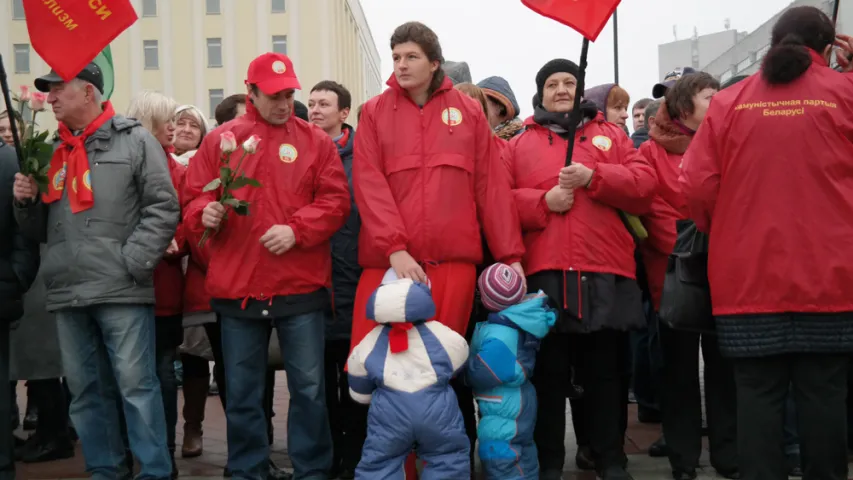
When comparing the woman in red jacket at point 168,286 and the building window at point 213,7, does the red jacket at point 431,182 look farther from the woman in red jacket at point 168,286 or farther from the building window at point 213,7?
the building window at point 213,7

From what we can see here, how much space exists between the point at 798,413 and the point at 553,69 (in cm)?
219

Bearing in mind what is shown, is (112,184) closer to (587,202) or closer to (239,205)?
(239,205)

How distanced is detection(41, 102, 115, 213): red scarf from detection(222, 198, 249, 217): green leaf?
74 centimetres

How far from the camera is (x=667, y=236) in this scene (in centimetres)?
548

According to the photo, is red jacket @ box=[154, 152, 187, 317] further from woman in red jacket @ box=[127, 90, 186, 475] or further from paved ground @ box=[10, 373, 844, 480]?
paved ground @ box=[10, 373, 844, 480]

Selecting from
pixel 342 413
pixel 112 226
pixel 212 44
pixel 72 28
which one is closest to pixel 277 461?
pixel 342 413

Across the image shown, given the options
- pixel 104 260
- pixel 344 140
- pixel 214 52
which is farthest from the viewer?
pixel 214 52

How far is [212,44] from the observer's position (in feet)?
161

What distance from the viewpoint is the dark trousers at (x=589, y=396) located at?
5148mm

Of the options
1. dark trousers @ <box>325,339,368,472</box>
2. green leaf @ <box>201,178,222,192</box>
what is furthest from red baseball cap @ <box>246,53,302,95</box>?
dark trousers @ <box>325,339,368,472</box>

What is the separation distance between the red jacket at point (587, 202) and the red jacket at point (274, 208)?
3.19ft

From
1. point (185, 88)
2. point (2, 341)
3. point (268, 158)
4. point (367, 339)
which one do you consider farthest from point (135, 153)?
point (185, 88)

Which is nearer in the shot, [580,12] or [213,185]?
[580,12]

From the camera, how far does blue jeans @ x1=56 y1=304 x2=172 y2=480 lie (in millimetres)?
5012
